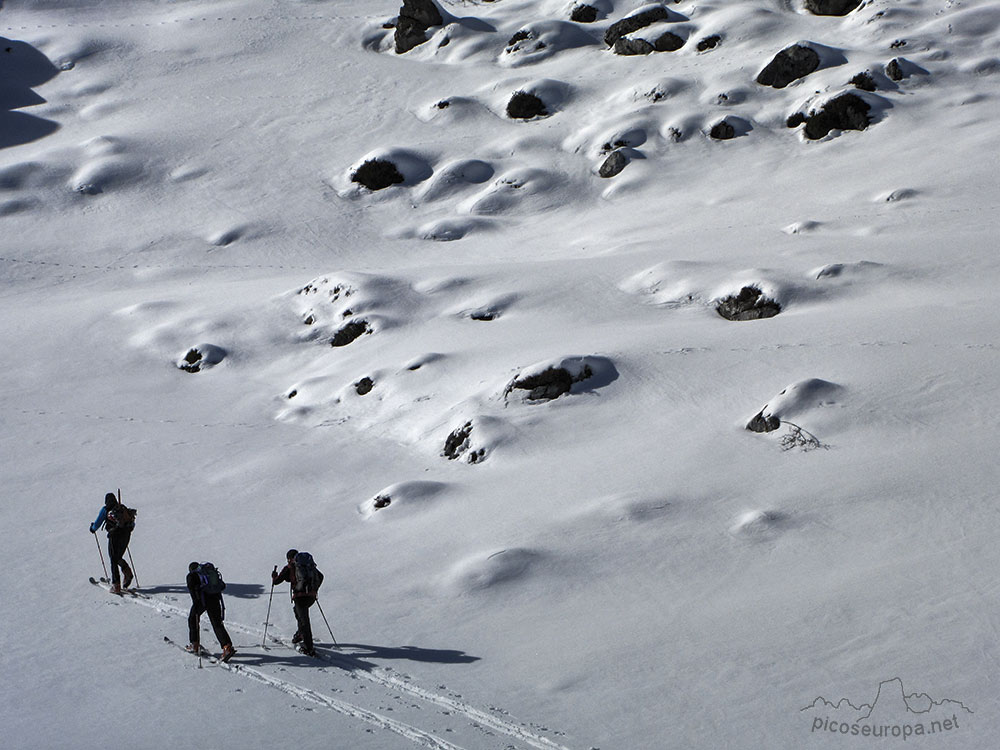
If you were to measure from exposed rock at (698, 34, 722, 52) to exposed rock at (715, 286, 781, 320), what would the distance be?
22.2 m

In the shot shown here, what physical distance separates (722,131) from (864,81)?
5.26m

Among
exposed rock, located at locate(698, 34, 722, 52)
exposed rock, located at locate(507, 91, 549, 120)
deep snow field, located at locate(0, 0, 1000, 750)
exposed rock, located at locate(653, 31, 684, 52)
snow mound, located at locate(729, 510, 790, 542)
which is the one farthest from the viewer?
exposed rock, located at locate(653, 31, 684, 52)

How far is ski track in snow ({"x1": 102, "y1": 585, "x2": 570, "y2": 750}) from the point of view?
29.2 ft

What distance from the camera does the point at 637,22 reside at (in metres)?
41.5

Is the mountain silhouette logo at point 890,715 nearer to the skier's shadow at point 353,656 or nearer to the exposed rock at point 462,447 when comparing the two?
the skier's shadow at point 353,656

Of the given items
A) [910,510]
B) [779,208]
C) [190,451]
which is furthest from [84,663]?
[779,208]

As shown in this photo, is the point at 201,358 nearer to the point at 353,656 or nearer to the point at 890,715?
the point at 353,656

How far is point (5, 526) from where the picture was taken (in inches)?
604

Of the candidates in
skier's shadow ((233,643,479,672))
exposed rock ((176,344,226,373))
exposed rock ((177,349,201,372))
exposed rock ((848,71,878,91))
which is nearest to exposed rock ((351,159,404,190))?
exposed rock ((176,344,226,373))

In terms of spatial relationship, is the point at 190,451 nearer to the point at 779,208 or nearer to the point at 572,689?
the point at 572,689

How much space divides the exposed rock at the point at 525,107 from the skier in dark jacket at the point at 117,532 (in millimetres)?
26868

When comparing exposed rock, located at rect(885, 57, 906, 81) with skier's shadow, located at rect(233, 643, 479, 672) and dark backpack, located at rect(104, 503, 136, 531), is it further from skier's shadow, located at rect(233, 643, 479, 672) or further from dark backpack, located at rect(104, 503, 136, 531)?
dark backpack, located at rect(104, 503, 136, 531)

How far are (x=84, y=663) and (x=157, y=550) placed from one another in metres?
3.79

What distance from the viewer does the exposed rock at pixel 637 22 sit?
4131cm
